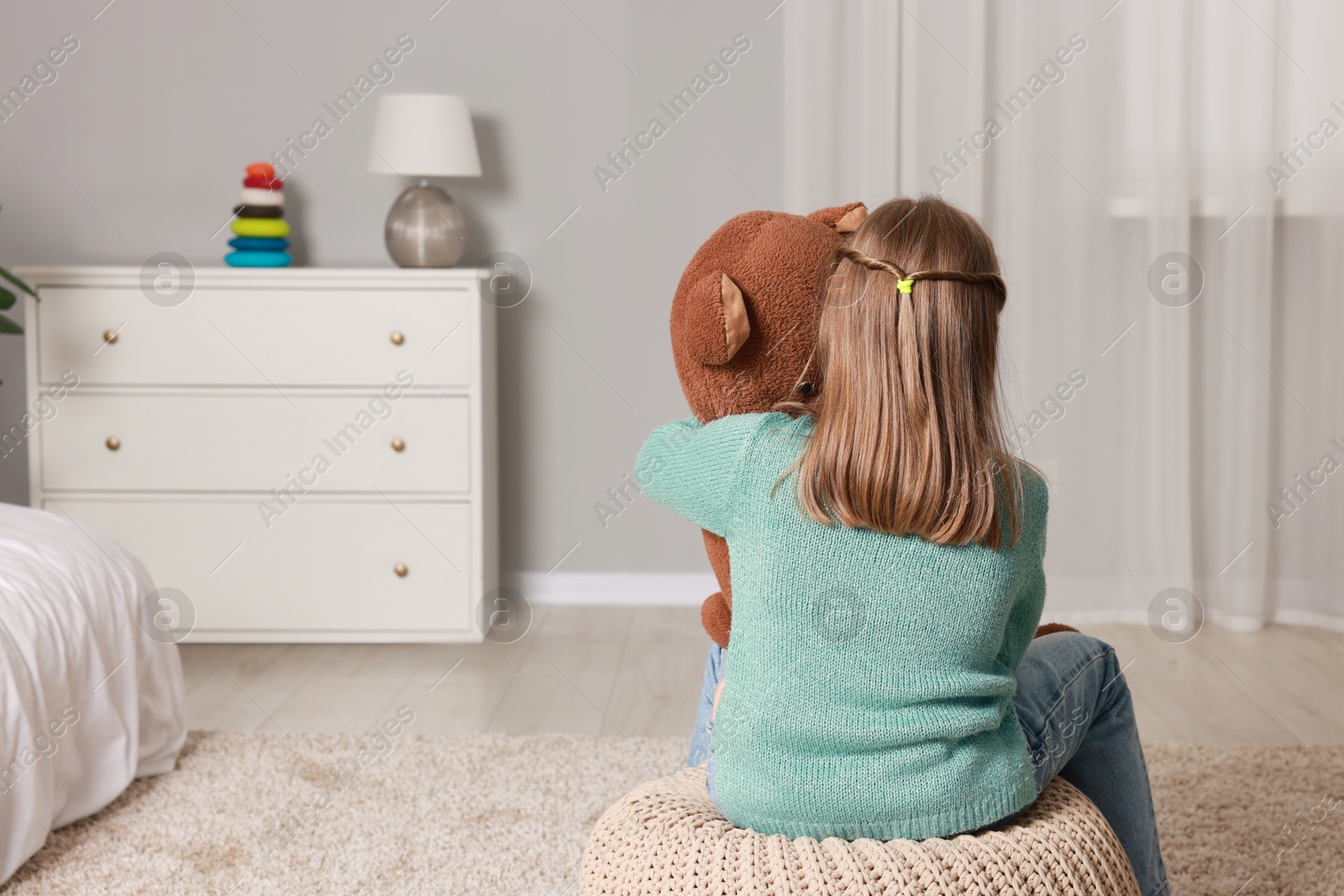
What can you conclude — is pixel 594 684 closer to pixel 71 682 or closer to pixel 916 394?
pixel 71 682

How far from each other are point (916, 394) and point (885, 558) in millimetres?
127

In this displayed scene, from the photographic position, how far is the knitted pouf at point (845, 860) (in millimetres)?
789

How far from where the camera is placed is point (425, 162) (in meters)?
2.68

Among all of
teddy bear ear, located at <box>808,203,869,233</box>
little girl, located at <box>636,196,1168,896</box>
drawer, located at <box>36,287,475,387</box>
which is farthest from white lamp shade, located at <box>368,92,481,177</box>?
little girl, located at <box>636,196,1168,896</box>

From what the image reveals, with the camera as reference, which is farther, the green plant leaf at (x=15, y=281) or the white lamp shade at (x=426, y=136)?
the white lamp shade at (x=426, y=136)

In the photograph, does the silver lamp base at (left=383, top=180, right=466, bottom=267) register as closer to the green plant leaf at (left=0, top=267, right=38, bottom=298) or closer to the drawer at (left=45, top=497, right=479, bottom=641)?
the drawer at (left=45, top=497, right=479, bottom=641)

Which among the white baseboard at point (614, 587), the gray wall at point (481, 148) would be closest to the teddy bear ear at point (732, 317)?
the gray wall at point (481, 148)

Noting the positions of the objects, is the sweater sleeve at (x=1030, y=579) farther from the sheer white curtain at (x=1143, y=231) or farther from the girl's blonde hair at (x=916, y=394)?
the sheer white curtain at (x=1143, y=231)

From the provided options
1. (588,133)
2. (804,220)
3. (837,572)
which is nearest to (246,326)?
(588,133)

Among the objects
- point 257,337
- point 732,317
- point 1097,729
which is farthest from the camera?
point 257,337

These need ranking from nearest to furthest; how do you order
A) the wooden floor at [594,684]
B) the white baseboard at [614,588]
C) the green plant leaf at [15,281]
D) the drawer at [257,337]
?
the wooden floor at [594,684], the green plant leaf at [15,281], the drawer at [257,337], the white baseboard at [614,588]

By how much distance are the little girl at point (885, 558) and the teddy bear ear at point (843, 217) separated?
0.11 metres

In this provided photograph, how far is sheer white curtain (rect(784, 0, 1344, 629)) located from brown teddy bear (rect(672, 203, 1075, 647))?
1827 millimetres

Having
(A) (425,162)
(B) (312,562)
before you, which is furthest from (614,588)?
(A) (425,162)
